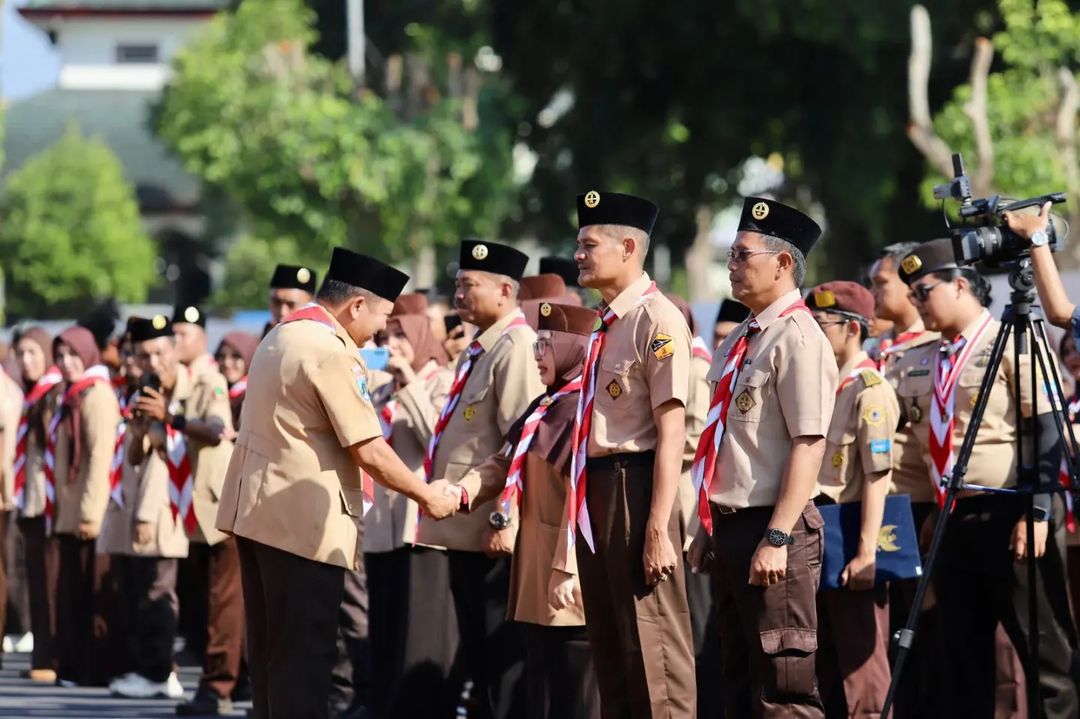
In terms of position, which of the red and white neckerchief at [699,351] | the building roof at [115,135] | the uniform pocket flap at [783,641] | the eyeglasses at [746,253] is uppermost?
the building roof at [115,135]

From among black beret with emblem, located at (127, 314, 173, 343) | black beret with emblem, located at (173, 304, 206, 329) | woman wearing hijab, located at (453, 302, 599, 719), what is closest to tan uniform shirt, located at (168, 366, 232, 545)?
black beret with emblem, located at (127, 314, 173, 343)

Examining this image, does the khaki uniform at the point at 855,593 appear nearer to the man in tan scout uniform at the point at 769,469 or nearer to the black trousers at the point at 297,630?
the man in tan scout uniform at the point at 769,469

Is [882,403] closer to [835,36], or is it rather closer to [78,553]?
[78,553]

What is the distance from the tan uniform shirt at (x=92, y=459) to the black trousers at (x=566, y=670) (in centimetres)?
511

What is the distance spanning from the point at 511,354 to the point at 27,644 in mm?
8469

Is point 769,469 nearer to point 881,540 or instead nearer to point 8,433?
point 881,540

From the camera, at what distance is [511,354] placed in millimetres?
9305

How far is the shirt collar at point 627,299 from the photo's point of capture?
779cm

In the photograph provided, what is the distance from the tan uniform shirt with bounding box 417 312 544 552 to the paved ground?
8.94 ft

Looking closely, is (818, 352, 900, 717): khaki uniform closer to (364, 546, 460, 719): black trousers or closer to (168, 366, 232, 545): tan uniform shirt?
(364, 546, 460, 719): black trousers

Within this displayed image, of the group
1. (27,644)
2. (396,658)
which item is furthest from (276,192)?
(396,658)

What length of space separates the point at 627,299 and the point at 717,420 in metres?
0.65

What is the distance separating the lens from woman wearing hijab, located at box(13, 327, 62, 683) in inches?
547

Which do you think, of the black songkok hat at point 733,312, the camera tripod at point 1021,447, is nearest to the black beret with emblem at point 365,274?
the camera tripod at point 1021,447
